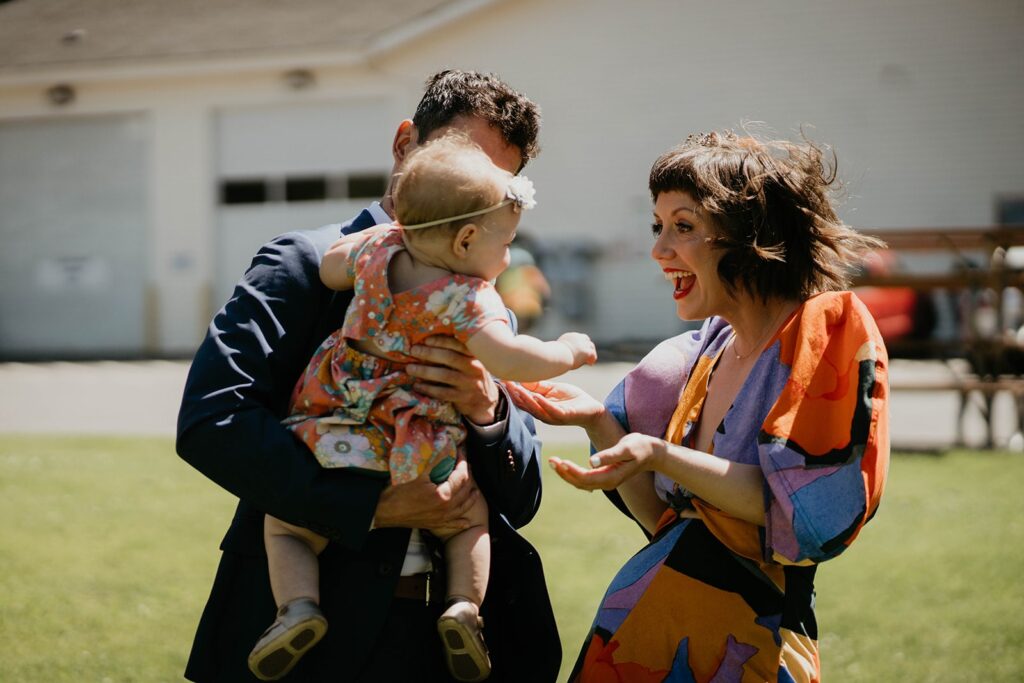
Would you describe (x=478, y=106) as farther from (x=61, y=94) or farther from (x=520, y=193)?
(x=61, y=94)

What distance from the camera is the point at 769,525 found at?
7.54 feet

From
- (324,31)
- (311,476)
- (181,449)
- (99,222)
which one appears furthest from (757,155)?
(99,222)

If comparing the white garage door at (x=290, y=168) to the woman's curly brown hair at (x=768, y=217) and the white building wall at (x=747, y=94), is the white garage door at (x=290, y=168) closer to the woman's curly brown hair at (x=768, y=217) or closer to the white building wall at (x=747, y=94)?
the white building wall at (x=747, y=94)

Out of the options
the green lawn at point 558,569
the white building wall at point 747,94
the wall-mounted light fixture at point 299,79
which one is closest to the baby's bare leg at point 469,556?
the green lawn at point 558,569

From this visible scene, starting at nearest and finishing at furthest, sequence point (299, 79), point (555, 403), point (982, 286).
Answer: point (555, 403), point (982, 286), point (299, 79)

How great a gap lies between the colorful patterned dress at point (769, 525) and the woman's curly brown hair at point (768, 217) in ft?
0.37

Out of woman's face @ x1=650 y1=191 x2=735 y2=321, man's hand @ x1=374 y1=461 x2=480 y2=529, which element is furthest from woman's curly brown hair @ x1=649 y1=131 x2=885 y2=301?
man's hand @ x1=374 y1=461 x2=480 y2=529

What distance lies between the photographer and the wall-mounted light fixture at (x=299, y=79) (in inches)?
779

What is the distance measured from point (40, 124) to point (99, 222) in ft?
7.18

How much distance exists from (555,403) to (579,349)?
169 millimetres

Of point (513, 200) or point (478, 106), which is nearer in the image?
point (513, 200)

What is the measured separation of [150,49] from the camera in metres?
20.6

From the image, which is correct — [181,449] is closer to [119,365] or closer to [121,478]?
[121,478]

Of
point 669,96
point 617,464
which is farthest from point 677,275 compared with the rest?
point 669,96
